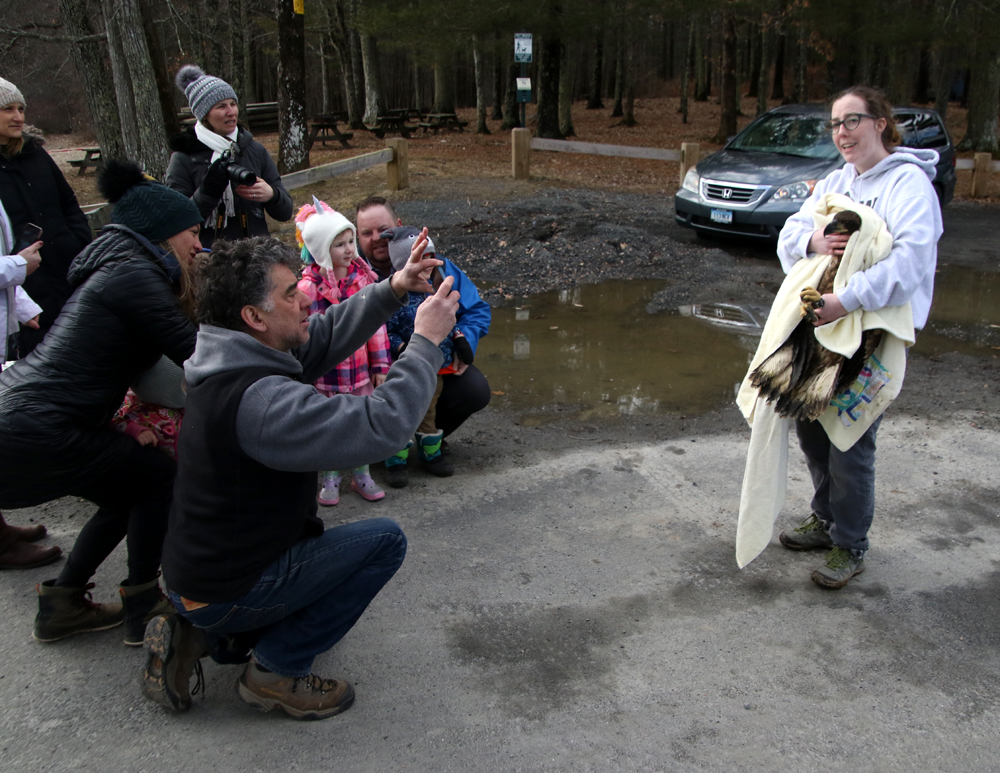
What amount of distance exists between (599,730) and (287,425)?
1426mm

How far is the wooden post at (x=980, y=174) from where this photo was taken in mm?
14258

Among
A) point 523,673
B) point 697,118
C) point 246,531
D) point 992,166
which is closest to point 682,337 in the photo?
point 523,673

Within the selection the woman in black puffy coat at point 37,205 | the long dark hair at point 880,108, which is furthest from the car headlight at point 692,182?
the woman in black puffy coat at point 37,205

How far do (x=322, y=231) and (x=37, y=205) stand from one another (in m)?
1.71

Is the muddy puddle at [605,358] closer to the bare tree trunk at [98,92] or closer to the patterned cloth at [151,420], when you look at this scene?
the patterned cloth at [151,420]

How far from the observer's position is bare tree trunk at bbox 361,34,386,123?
26094 millimetres

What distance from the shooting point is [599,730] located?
2607 millimetres

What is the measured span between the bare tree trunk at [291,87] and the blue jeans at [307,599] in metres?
13.1

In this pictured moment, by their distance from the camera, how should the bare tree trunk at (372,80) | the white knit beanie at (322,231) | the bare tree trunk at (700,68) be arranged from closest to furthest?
the white knit beanie at (322,231) → the bare tree trunk at (372,80) → the bare tree trunk at (700,68)

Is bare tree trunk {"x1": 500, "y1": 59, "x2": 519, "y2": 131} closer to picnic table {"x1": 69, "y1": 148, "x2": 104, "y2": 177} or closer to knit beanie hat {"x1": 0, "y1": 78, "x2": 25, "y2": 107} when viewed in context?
picnic table {"x1": 69, "y1": 148, "x2": 104, "y2": 177}

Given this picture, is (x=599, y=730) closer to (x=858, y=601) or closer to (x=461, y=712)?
(x=461, y=712)

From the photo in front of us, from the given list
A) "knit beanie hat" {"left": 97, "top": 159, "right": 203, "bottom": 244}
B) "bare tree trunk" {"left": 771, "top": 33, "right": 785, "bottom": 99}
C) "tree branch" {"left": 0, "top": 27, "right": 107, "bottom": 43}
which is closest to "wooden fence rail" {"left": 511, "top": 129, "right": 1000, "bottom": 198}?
"tree branch" {"left": 0, "top": 27, "right": 107, "bottom": 43}

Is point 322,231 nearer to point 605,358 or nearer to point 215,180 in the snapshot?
point 215,180

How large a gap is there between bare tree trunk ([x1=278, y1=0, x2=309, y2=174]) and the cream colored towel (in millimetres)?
12665
